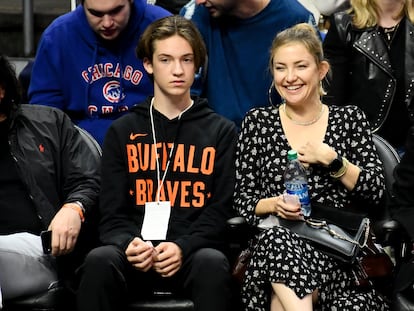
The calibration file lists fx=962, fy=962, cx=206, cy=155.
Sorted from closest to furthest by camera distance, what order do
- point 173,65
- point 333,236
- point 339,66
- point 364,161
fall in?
1. point 333,236
2. point 364,161
3. point 173,65
4. point 339,66

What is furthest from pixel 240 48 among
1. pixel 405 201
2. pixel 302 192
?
pixel 405 201

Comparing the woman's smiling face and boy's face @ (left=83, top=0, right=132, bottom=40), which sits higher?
boy's face @ (left=83, top=0, right=132, bottom=40)

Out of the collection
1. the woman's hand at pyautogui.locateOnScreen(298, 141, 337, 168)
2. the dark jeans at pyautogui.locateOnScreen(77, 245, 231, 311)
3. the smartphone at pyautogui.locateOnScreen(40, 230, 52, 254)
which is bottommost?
the dark jeans at pyautogui.locateOnScreen(77, 245, 231, 311)

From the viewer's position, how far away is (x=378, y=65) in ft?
14.4

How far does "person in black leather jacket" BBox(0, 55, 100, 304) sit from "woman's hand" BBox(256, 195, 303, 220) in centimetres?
71

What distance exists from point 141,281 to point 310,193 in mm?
746

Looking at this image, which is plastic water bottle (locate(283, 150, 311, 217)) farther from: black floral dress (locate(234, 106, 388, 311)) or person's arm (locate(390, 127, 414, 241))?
person's arm (locate(390, 127, 414, 241))

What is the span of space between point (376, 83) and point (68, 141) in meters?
1.42

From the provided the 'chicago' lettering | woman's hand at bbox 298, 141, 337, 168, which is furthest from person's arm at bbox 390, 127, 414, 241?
the 'chicago' lettering

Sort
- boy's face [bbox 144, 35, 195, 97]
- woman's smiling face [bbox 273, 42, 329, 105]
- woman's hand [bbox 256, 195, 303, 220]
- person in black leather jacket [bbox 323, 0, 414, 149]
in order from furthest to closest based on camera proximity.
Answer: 1. person in black leather jacket [bbox 323, 0, 414, 149]
2. boy's face [bbox 144, 35, 195, 97]
3. woman's smiling face [bbox 273, 42, 329, 105]
4. woman's hand [bbox 256, 195, 303, 220]

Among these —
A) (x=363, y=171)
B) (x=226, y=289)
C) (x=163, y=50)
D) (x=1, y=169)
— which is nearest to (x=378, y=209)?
(x=363, y=171)

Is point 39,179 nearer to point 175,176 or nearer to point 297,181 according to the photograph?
point 175,176

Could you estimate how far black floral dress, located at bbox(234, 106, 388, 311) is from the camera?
3465 mm

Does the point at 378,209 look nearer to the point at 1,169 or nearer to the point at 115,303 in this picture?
the point at 115,303
